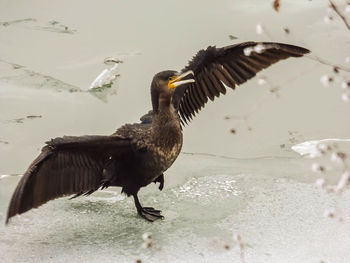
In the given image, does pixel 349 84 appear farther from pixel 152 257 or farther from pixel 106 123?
pixel 106 123

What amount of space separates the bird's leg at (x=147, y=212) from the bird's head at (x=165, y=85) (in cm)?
57

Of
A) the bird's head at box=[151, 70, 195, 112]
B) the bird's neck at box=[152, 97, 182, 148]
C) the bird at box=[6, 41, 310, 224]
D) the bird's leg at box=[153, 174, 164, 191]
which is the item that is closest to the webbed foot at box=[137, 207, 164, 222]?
the bird at box=[6, 41, 310, 224]

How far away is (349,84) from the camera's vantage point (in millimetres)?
2314

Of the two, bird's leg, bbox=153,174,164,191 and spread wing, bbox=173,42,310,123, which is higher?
spread wing, bbox=173,42,310,123

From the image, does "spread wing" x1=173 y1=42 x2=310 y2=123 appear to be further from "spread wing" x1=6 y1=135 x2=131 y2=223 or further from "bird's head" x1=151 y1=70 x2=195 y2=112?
"spread wing" x1=6 y1=135 x2=131 y2=223

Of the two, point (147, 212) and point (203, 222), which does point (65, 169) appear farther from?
point (203, 222)

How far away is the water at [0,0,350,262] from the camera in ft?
13.0

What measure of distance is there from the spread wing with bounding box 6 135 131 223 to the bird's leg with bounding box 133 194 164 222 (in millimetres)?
288

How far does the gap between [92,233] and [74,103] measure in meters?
1.79

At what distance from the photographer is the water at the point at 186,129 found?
395 centimetres

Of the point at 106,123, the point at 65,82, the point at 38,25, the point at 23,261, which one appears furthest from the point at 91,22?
the point at 23,261

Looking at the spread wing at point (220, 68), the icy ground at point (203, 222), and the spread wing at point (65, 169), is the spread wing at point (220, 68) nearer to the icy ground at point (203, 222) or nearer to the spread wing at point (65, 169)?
the icy ground at point (203, 222)

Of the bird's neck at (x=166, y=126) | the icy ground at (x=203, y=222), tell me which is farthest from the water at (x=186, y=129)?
the bird's neck at (x=166, y=126)

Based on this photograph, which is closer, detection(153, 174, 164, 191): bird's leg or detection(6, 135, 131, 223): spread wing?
detection(6, 135, 131, 223): spread wing
